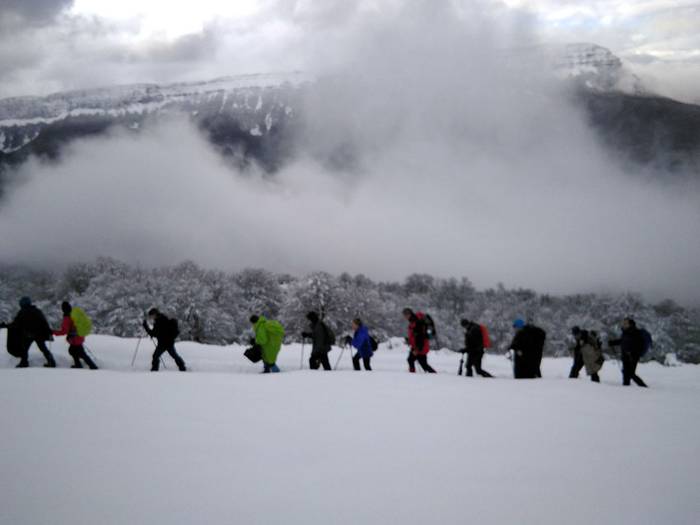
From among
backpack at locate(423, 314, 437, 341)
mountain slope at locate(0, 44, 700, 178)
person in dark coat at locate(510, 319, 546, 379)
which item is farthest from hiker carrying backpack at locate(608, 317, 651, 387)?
mountain slope at locate(0, 44, 700, 178)

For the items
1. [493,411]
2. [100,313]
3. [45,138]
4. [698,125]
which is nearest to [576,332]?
[493,411]

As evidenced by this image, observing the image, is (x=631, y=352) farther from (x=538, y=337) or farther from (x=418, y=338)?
(x=418, y=338)

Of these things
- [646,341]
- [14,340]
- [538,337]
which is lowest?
[14,340]

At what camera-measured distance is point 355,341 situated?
1477cm

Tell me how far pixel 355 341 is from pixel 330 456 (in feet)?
31.7

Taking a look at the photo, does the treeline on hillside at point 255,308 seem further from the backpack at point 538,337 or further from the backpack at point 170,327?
the backpack at point 170,327

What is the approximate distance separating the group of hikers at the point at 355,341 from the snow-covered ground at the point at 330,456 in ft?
10.8

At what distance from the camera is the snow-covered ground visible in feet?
12.9

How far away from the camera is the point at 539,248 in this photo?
154 m

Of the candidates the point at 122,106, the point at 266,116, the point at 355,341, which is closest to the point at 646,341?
the point at 355,341

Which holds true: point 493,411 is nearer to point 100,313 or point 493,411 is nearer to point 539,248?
point 100,313

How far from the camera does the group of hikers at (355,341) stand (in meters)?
11.7

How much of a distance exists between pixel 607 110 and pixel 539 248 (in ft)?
161

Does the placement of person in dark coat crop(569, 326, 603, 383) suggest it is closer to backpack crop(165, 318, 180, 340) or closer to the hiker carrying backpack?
the hiker carrying backpack
